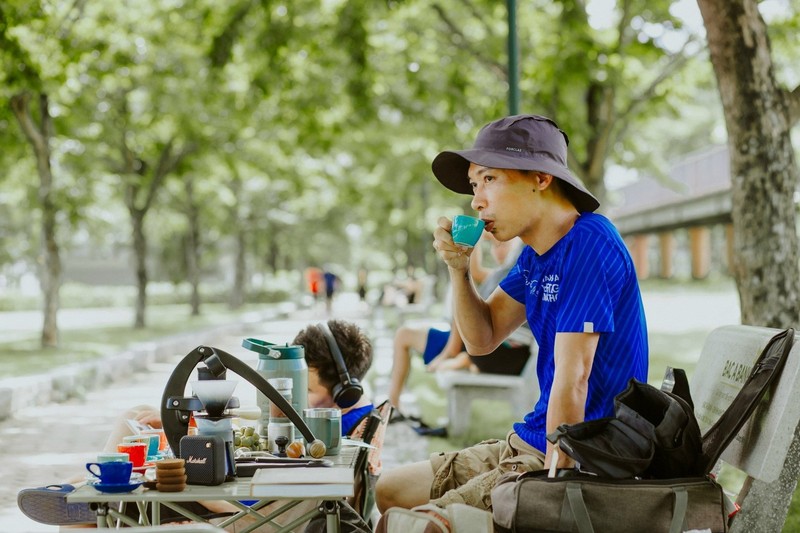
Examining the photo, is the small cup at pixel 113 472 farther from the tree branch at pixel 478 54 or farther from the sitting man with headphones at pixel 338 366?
the tree branch at pixel 478 54

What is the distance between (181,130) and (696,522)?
852 inches

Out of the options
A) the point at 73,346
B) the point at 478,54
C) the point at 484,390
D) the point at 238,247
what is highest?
the point at 478,54

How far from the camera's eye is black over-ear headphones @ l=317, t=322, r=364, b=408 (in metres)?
4.30

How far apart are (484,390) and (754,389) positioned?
575cm

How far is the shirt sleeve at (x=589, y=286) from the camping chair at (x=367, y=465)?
1.00 m

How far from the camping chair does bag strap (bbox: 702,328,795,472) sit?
1262 mm

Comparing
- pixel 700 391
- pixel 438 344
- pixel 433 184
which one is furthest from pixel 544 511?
pixel 433 184

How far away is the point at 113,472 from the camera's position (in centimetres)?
283

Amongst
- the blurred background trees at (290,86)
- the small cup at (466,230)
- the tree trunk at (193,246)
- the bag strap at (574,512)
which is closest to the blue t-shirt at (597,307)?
the small cup at (466,230)

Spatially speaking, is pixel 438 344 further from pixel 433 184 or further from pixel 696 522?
pixel 433 184

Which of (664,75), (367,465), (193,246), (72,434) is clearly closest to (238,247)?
(193,246)

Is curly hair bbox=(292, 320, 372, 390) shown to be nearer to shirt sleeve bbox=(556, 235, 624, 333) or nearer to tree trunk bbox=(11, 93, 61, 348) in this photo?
shirt sleeve bbox=(556, 235, 624, 333)

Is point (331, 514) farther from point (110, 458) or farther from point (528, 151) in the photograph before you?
point (528, 151)

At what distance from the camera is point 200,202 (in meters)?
36.7
